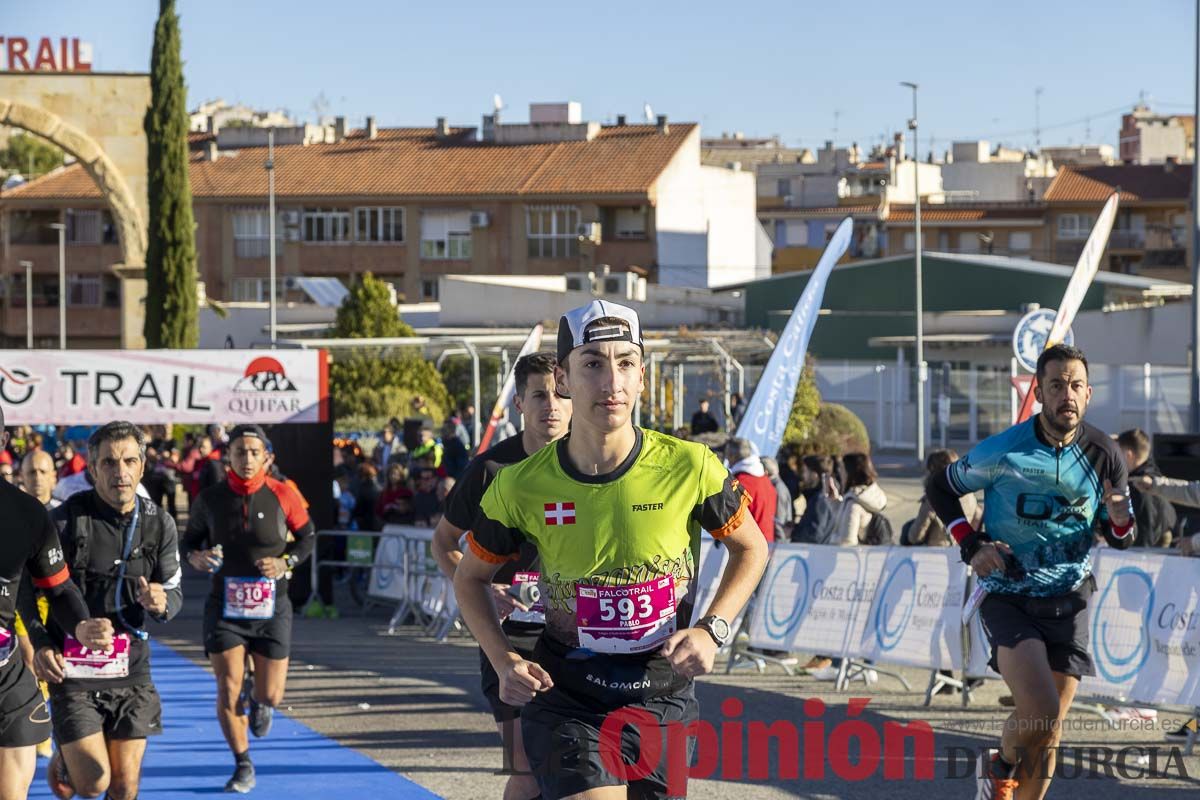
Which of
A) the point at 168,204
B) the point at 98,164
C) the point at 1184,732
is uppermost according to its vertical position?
the point at 98,164

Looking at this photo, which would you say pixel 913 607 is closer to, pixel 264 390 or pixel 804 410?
pixel 264 390

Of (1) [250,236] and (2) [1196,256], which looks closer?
(2) [1196,256]

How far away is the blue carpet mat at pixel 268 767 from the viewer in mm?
9422

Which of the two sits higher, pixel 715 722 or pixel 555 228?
pixel 555 228

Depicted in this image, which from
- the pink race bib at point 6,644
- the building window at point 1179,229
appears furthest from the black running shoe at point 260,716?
the building window at point 1179,229

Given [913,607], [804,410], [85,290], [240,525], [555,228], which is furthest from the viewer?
[85,290]

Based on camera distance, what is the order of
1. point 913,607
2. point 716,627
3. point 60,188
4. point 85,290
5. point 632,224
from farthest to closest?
point 85,290, point 60,188, point 632,224, point 913,607, point 716,627

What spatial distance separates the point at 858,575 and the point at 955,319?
1527 inches

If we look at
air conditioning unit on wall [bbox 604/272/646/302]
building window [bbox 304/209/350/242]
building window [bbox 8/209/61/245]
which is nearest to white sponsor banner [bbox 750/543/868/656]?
air conditioning unit on wall [bbox 604/272/646/302]

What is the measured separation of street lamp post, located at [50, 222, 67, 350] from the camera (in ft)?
221

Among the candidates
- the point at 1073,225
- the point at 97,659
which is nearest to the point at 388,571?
the point at 97,659

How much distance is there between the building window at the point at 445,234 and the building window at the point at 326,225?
10.8ft

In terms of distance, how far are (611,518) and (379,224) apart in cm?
6637

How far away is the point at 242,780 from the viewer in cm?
941
